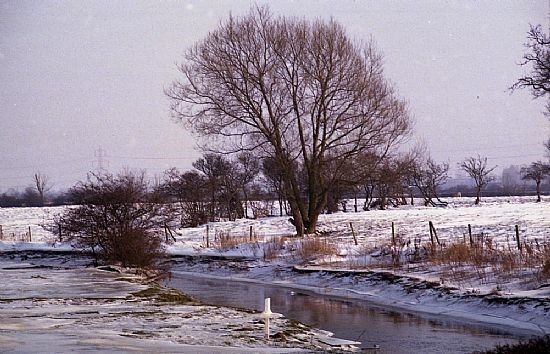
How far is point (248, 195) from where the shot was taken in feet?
259

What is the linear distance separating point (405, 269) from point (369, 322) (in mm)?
9191

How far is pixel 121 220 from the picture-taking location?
1183 inches

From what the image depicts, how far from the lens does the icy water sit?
1523 centimetres

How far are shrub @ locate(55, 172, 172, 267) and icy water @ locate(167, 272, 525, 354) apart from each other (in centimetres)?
309

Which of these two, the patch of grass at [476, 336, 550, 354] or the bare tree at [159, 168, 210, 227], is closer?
Answer: the patch of grass at [476, 336, 550, 354]

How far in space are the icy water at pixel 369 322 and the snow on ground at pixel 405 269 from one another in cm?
109

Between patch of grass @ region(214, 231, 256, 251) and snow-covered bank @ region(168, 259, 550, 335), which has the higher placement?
patch of grass @ region(214, 231, 256, 251)

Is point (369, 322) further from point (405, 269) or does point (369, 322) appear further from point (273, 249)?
point (273, 249)

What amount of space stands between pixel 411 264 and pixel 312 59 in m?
17.5

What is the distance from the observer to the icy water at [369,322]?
50.0 feet

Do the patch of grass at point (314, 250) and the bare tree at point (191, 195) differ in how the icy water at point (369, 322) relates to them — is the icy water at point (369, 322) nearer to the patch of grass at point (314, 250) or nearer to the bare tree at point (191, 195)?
the patch of grass at point (314, 250)

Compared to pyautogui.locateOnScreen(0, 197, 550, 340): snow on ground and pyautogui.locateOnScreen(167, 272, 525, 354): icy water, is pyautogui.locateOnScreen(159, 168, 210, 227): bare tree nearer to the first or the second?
pyautogui.locateOnScreen(0, 197, 550, 340): snow on ground

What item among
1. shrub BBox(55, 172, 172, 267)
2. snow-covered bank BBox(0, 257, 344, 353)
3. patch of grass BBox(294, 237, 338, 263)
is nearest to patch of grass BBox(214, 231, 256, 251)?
patch of grass BBox(294, 237, 338, 263)

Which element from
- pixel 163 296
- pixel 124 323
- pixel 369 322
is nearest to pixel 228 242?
pixel 163 296
